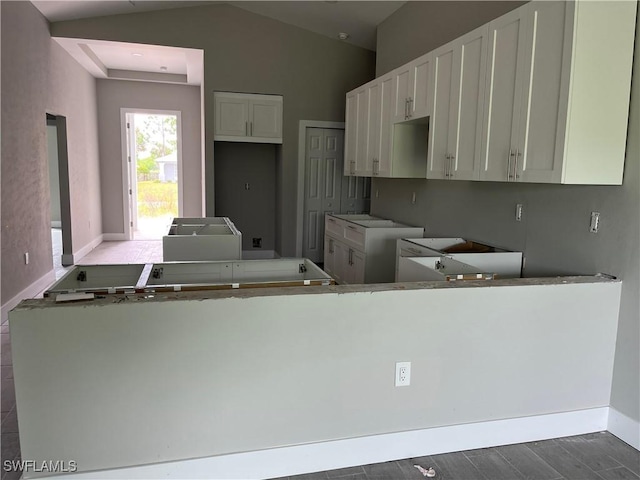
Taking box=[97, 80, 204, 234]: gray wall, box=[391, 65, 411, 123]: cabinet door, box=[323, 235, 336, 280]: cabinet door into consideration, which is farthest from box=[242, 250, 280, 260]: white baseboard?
box=[391, 65, 411, 123]: cabinet door

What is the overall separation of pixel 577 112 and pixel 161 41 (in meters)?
5.02

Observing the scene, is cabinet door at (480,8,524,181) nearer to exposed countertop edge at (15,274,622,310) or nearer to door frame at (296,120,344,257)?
exposed countertop edge at (15,274,622,310)

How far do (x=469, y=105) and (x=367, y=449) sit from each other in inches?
86.4

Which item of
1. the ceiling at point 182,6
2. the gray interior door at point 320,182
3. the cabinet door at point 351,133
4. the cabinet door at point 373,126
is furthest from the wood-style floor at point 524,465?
the gray interior door at point 320,182

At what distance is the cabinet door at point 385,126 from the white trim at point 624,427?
2.63m

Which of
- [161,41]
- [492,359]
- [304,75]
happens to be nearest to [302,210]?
[304,75]

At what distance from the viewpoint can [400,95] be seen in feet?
13.3

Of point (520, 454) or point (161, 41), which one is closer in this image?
point (520, 454)

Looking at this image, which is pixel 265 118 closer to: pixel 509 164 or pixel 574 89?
pixel 509 164

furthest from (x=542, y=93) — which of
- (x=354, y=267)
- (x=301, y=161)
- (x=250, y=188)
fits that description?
(x=250, y=188)

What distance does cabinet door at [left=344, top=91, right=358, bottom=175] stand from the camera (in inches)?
204

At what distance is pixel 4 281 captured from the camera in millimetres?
3988

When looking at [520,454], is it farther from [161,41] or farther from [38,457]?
[161,41]

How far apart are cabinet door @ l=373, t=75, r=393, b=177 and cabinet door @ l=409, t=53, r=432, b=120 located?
428 millimetres
